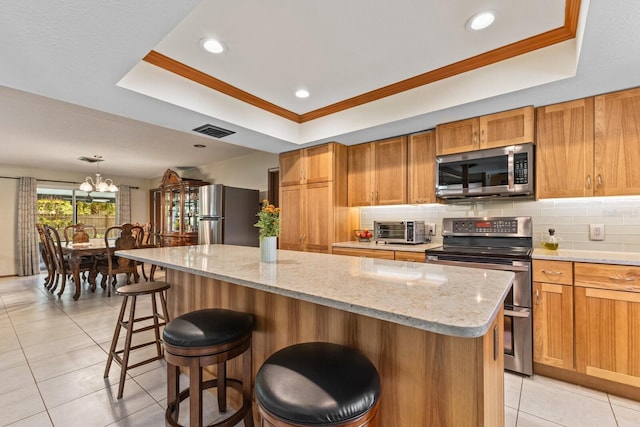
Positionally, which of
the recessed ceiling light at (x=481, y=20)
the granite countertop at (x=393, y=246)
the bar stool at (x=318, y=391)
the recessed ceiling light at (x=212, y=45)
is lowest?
the bar stool at (x=318, y=391)

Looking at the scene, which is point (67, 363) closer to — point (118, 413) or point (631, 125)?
point (118, 413)

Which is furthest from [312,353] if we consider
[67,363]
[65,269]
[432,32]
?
[65,269]

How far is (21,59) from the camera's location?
5.85 ft

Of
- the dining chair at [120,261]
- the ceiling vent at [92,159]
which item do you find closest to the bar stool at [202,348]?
the dining chair at [120,261]

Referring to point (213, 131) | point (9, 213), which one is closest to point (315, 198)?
point (213, 131)

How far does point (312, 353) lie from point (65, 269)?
5.43 meters

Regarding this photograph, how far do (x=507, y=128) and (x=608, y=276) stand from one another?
1.36 meters

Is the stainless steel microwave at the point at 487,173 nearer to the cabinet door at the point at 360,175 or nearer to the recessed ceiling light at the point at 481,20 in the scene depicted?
the cabinet door at the point at 360,175

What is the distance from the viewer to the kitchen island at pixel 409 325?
893 millimetres

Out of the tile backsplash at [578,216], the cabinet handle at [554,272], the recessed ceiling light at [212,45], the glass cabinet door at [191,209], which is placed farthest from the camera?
the glass cabinet door at [191,209]

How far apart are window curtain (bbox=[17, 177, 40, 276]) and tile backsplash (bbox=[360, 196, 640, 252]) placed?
8563 millimetres

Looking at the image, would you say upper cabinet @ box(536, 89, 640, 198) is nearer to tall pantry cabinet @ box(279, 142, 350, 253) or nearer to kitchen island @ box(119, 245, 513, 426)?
kitchen island @ box(119, 245, 513, 426)

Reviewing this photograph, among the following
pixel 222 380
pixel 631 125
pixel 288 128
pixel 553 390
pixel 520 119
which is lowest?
pixel 553 390

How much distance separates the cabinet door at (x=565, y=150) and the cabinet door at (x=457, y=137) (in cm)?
49
